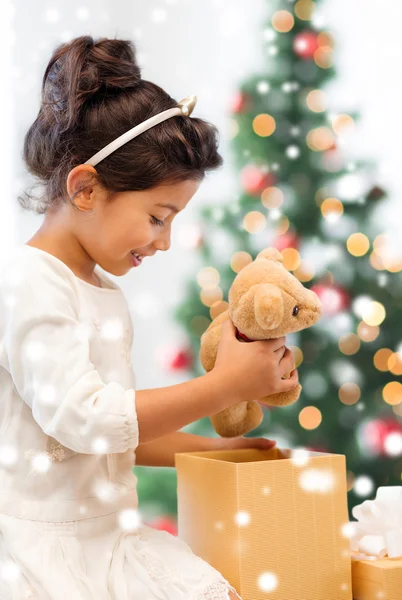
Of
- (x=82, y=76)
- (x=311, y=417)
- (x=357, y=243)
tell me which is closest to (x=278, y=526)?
(x=82, y=76)

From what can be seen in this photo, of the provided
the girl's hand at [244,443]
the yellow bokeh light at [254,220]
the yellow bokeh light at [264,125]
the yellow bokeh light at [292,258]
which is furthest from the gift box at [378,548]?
the yellow bokeh light at [264,125]

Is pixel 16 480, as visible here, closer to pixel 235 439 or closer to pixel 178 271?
pixel 235 439

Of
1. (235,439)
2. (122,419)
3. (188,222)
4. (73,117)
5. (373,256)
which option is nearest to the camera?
(122,419)

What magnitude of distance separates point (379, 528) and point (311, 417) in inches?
26.3

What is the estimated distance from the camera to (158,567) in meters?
0.92

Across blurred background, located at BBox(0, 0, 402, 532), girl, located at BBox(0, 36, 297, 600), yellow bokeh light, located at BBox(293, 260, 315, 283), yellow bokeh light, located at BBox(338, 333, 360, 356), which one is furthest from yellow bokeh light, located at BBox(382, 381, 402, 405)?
girl, located at BBox(0, 36, 297, 600)

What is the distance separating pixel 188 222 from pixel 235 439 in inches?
36.2

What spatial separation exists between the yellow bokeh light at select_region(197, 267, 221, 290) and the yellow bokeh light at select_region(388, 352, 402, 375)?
0.44 m

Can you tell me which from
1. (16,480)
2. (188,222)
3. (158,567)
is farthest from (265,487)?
(188,222)

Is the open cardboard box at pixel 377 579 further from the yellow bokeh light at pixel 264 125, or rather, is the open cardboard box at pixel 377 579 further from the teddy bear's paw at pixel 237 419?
the yellow bokeh light at pixel 264 125

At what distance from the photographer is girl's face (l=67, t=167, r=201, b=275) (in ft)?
3.35

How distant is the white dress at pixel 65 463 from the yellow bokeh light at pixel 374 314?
0.83 metres

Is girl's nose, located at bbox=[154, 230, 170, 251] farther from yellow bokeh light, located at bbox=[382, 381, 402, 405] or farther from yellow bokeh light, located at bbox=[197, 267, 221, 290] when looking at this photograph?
yellow bokeh light, located at bbox=[382, 381, 402, 405]

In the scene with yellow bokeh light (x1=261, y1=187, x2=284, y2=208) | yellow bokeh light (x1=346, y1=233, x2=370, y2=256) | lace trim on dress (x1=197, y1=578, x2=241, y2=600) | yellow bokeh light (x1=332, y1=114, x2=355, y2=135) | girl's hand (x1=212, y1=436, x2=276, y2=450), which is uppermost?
yellow bokeh light (x1=332, y1=114, x2=355, y2=135)
